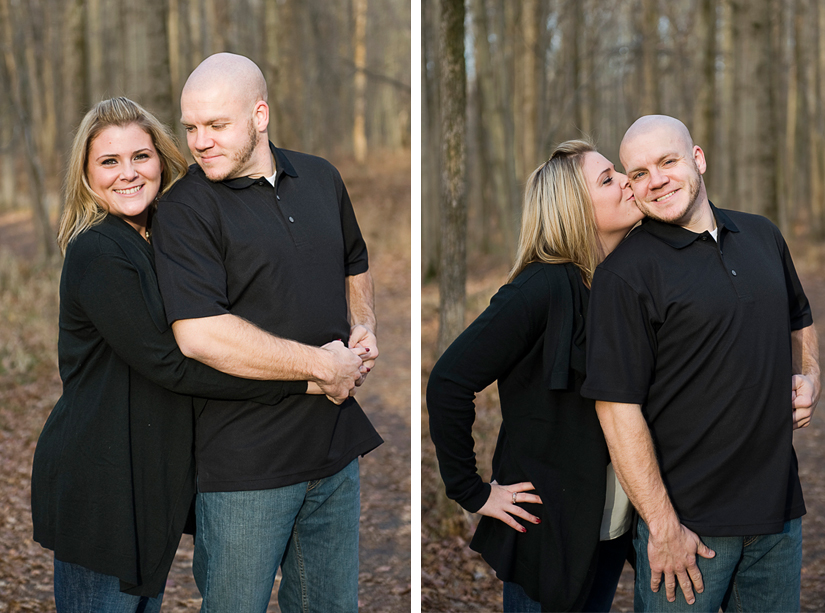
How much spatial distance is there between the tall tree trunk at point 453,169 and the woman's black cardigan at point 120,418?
2.32m

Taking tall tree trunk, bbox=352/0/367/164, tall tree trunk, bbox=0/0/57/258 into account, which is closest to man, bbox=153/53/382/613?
tall tree trunk, bbox=0/0/57/258

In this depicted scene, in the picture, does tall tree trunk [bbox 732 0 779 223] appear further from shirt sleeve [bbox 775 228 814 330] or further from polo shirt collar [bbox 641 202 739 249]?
polo shirt collar [bbox 641 202 739 249]

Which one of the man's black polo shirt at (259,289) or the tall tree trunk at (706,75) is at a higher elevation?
the tall tree trunk at (706,75)

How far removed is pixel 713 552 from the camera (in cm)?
209

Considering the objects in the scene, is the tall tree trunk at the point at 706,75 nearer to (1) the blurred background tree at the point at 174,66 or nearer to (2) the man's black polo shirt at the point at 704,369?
(1) the blurred background tree at the point at 174,66

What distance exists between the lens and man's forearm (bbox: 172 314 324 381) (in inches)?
80.6

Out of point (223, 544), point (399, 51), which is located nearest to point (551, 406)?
point (223, 544)

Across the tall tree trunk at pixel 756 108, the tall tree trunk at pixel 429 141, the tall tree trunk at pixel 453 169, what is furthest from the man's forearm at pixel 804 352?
the tall tree trunk at pixel 429 141

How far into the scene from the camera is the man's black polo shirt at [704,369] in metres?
2.04

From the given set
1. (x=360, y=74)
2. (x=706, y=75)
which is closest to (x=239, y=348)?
(x=706, y=75)

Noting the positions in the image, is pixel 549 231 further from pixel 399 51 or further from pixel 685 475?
pixel 399 51

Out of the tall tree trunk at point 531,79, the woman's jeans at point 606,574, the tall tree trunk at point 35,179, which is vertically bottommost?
the woman's jeans at point 606,574

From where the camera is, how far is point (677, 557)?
6.77 feet

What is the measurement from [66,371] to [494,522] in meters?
1.41
